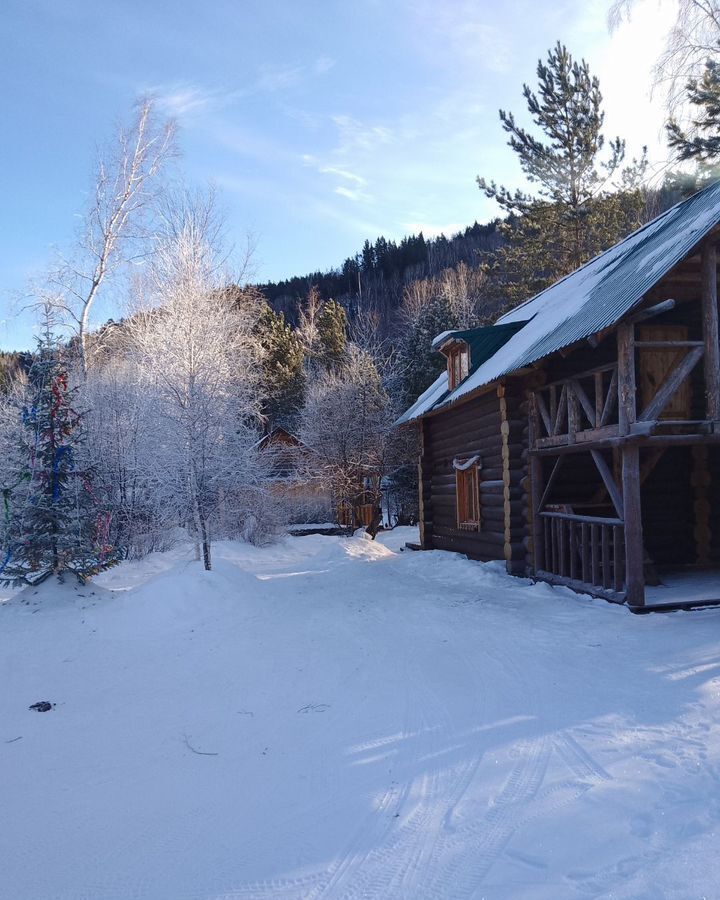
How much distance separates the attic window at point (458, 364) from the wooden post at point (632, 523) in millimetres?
6874

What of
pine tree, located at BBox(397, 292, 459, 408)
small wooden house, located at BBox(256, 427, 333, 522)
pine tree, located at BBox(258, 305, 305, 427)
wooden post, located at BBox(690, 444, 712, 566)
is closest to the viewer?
wooden post, located at BBox(690, 444, 712, 566)

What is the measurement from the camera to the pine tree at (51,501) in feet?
38.0

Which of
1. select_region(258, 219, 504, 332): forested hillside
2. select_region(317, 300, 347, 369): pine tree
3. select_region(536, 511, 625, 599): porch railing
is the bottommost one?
select_region(536, 511, 625, 599): porch railing

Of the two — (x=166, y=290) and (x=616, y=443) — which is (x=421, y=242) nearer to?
(x=166, y=290)

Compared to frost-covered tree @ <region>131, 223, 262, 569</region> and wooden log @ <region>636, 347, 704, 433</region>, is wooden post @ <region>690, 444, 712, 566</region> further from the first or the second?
frost-covered tree @ <region>131, 223, 262, 569</region>

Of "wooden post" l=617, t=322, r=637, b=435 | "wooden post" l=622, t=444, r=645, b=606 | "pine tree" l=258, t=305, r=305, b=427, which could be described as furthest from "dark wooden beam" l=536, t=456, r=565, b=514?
"pine tree" l=258, t=305, r=305, b=427

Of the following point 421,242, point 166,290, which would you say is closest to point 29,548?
point 166,290

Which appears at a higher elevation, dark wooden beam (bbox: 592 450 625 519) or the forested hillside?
the forested hillside

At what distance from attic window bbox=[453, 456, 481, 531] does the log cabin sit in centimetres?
4

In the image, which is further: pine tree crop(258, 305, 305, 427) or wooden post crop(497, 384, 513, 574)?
pine tree crop(258, 305, 305, 427)

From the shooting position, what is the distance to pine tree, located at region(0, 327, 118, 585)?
1157cm

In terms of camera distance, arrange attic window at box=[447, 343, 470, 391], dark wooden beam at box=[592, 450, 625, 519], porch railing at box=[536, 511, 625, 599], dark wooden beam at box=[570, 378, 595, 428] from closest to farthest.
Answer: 1. dark wooden beam at box=[592, 450, 625, 519]
2. porch railing at box=[536, 511, 625, 599]
3. dark wooden beam at box=[570, 378, 595, 428]
4. attic window at box=[447, 343, 470, 391]

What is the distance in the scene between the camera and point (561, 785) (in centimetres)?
414

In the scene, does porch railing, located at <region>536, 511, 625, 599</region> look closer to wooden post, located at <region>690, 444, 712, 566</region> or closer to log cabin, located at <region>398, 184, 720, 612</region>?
log cabin, located at <region>398, 184, 720, 612</region>
